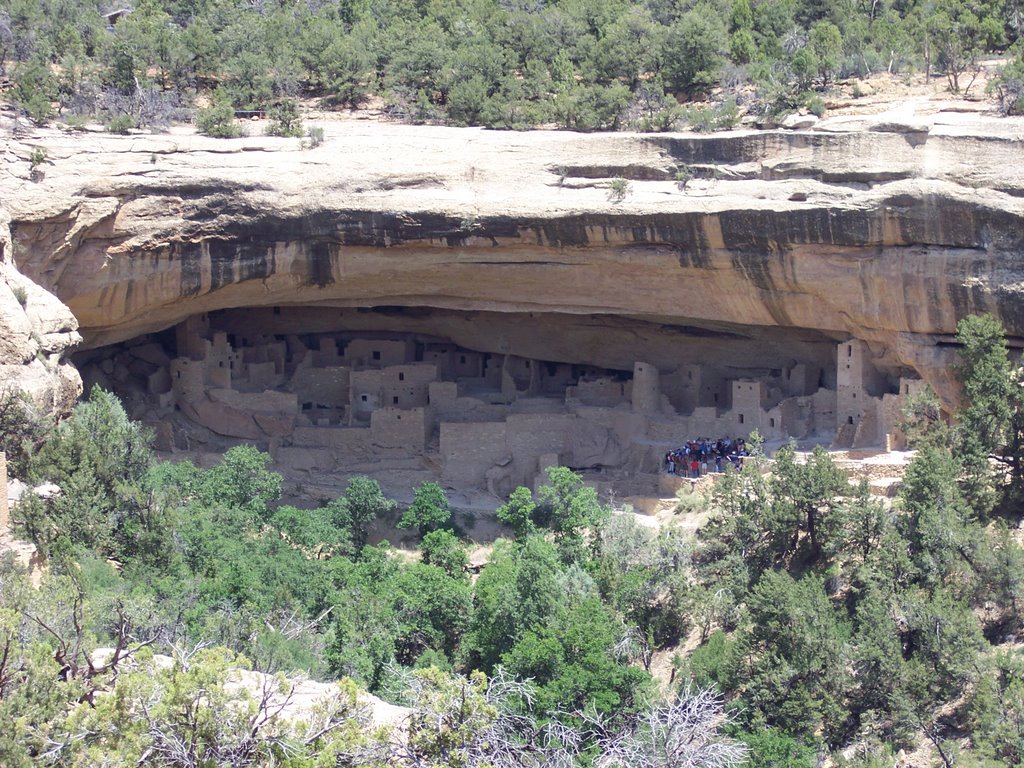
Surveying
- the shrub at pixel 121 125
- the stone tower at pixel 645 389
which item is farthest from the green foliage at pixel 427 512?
the shrub at pixel 121 125

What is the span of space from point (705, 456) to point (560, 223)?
368 cm

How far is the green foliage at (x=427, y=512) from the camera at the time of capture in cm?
1969

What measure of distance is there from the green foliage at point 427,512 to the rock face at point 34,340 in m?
4.63

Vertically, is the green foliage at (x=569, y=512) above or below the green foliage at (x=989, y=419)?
Answer: below

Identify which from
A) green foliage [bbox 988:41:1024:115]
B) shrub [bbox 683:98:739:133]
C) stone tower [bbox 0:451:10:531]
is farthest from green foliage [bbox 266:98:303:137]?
green foliage [bbox 988:41:1024:115]

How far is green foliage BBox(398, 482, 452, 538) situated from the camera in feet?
64.6

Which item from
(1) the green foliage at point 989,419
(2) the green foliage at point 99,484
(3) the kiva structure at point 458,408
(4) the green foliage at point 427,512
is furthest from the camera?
(3) the kiva structure at point 458,408

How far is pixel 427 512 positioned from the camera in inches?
777

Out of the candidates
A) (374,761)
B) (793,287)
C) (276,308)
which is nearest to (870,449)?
(793,287)

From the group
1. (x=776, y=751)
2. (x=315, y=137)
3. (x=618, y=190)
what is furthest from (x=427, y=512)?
(x=776, y=751)

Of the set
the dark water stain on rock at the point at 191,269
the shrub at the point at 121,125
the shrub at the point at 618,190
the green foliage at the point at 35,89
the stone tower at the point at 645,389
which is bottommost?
the stone tower at the point at 645,389

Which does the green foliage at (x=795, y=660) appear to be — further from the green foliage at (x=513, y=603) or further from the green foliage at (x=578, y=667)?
the green foliage at (x=513, y=603)

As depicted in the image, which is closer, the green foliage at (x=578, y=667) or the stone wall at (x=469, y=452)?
the green foliage at (x=578, y=667)

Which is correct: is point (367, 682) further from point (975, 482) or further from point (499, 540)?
point (975, 482)
